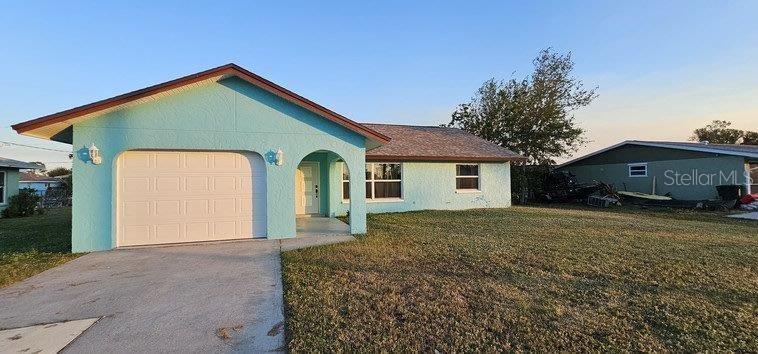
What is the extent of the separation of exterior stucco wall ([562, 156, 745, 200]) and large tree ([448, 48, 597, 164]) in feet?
16.1

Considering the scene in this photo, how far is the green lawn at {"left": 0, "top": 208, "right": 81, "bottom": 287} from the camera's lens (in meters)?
6.03

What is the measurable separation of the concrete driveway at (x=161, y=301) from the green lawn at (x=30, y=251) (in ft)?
1.12

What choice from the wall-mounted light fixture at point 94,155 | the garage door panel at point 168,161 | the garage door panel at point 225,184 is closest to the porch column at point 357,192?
the garage door panel at point 225,184

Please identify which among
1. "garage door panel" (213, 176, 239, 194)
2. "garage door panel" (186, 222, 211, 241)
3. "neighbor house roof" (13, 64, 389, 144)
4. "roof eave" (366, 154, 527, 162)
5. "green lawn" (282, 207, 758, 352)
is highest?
"neighbor house roof" (13, 64, 389, 144)

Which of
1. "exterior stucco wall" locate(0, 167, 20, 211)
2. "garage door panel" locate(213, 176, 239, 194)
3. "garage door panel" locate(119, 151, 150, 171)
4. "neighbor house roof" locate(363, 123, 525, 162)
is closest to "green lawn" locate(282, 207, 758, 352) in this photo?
"garage door panel" locate(213, 176, 239, 194)

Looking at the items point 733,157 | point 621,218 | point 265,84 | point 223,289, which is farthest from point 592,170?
point 223,289

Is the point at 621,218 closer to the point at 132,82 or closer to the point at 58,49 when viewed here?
the point at 132,82

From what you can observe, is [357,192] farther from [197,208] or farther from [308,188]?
[308,188]

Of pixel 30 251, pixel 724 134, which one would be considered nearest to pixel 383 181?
pixel 30 251

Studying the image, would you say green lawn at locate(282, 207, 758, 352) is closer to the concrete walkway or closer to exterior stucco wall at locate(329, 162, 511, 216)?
the concrete walkway

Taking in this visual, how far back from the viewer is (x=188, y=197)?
Result: 27.2 feet

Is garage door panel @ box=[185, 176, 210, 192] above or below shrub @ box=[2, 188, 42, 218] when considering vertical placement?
above

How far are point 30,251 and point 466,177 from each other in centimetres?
1504

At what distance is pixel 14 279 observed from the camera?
5.57 m
